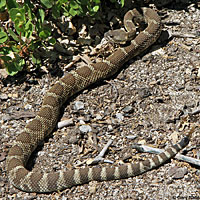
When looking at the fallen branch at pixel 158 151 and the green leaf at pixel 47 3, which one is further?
the green leaf at pixel 47 3

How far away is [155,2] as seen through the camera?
870 centimetres

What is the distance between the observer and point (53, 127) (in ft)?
21.8

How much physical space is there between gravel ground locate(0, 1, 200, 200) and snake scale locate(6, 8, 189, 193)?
0.13 meters

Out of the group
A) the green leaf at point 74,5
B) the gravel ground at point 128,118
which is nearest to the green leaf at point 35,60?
the gravel ground at point 128,118

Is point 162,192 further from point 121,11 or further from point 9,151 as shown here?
point 121,11

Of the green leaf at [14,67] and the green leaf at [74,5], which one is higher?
the green leaf at [74,5]

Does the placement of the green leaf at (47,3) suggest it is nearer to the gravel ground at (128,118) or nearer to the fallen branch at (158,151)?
the gravel ground at (128,118)

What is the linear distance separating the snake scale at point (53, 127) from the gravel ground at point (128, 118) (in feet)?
0.43

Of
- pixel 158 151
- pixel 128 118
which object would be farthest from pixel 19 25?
pixel 158 151

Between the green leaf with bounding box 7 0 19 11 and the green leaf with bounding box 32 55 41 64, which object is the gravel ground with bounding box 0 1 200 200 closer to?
the green leaf with bounding box 32 55 41 64

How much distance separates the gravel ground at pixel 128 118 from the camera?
18.6ft

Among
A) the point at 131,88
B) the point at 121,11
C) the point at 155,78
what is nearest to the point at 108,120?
the point at 131,88

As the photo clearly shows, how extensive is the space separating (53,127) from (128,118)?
1306mm

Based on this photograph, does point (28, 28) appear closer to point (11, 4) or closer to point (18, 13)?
point (18, 13)
